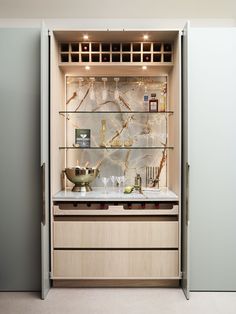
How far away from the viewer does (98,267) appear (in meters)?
2.88

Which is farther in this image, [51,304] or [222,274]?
[222,274]

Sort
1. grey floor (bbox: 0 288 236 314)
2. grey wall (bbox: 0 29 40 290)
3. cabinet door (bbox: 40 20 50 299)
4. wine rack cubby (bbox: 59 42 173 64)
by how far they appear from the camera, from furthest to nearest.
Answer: wine rack cubby (bbox: 59 42 173 64)
grey wall (bbox: 0 29 40 290)
cabinet door (bbox: 40 20 50 299)
grey floor (bbox: 0 288 236 314)

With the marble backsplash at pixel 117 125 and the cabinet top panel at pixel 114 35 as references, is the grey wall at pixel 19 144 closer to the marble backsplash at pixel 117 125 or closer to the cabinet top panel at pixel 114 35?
the cabinet top panel at pixel 114 35

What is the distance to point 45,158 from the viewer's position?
9.02 feet

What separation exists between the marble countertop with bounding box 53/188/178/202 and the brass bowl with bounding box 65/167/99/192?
3.4 inches

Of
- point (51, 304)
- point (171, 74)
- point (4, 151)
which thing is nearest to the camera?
point (51, 304)

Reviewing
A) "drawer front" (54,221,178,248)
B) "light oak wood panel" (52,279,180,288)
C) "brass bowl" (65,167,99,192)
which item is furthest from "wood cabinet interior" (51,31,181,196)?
"light oak wood panel" (52,279,180,288)

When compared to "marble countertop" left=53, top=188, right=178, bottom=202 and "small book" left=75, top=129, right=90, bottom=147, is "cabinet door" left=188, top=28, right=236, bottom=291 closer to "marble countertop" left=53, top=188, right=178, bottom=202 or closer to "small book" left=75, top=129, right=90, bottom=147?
"marble countertop" left=53, top=188, right=178, bottom=202

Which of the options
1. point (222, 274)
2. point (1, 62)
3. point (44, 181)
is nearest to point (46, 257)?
point (44, 181)

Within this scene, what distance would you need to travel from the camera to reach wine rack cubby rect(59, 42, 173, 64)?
3105 millimetres

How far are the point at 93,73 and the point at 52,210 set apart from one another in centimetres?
144

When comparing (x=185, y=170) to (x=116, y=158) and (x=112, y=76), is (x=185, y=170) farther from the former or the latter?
(x=112, y=76)

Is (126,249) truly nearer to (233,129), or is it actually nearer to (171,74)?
(233,129)

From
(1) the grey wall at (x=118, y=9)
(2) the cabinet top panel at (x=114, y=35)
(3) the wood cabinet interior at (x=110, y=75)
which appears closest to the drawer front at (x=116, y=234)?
(3) the wood cabinet interior at (x=110, y=75)
